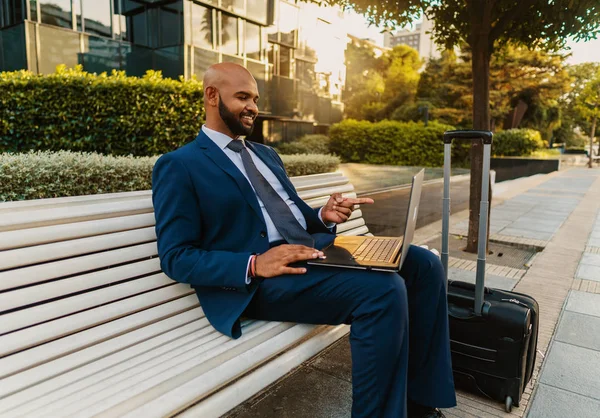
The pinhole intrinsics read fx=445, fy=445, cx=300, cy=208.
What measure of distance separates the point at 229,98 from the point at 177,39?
12.5 meters

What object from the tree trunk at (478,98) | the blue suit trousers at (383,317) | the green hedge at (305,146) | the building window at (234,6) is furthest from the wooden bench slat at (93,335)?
the green hedge at (305,146)

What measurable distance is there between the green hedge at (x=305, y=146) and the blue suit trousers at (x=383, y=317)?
16105mm

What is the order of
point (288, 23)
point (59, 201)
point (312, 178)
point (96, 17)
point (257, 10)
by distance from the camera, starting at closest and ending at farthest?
1. point (59, 201)
2. point (312, 178)
3. point (96, 17)
4. point (257, 10)
5. point (288, 23)

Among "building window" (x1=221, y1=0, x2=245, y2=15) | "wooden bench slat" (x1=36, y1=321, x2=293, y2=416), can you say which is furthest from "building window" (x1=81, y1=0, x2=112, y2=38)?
"wooden bench slat" (x1=36, y1=321, x2=293, y2=416)

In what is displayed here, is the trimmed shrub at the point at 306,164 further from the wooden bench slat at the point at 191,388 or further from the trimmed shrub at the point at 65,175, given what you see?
the wooden bench slat at the point at 191,388

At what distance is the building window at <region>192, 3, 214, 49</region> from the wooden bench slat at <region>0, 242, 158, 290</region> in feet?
42.5

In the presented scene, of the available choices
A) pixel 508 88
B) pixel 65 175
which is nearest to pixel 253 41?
pixel 65 175

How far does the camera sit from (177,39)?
1353 cm

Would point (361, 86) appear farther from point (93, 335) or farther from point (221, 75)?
point (93, 335)

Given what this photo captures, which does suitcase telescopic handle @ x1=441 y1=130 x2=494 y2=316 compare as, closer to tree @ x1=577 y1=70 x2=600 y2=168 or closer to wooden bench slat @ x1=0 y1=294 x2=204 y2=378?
wooden bench slat @ x1=0 y1=294 x2=204 y2=378

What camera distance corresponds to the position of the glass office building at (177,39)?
10773 mm

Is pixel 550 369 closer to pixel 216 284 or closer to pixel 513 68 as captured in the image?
pixel 216 284

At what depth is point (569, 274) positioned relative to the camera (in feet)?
16.3

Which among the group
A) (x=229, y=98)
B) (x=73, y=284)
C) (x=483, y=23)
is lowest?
(x=73, y=284)
